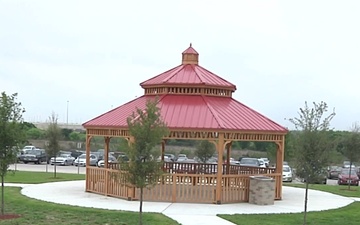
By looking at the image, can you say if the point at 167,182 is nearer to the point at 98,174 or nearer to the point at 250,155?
the point at 98,174

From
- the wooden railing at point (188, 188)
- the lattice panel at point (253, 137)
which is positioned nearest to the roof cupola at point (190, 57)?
the lattice panel at point (253, 137)

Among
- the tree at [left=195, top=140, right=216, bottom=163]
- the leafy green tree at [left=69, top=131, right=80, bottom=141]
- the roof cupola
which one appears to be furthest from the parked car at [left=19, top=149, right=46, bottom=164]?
the roof cupola

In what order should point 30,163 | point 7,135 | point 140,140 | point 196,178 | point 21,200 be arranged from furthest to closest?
1. point 30,163
2. point 196,178
3. point 21,200
4. point 7,135
5. point 140,140


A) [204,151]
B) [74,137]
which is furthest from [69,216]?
[74,137]

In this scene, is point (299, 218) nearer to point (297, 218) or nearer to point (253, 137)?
point (297, 218)

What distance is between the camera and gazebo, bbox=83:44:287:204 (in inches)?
790

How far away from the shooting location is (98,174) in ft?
72.2

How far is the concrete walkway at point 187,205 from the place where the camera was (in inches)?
660

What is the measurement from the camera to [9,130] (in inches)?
620

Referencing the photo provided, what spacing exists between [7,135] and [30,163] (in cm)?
3480

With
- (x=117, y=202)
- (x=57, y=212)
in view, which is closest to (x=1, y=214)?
(x=57, y=212)

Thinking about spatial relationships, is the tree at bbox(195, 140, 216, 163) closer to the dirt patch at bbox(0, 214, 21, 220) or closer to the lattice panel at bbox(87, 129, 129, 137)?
the lattice panel at bbox(87, 129, 129, 137)

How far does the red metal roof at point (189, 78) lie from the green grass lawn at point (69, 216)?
764 cm

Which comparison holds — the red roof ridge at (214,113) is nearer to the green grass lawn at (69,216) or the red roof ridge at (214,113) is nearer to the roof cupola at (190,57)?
the roof cupola at (190,57)
